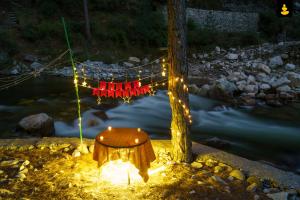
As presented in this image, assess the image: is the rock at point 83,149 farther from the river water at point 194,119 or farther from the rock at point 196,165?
the river water at point 194,119

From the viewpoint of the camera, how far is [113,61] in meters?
20.0

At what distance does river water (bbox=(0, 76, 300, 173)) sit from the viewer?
9.66m

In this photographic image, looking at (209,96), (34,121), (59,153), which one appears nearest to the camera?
(59,153)

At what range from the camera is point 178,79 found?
5.98 metres

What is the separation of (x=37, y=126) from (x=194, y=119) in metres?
5.39

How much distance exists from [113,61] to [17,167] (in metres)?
14.3

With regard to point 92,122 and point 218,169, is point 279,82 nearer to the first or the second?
point 92,122

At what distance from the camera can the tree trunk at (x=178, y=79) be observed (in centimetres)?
576

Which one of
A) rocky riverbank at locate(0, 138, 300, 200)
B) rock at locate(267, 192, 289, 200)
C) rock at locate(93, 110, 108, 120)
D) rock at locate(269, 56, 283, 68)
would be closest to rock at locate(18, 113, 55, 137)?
rock at locate(93, 110, 108, 120)

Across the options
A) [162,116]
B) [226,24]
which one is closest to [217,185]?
[162,116]

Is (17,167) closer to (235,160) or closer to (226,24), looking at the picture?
(235,160)

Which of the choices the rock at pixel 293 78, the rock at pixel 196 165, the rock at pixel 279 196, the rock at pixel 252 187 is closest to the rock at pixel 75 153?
the rock at pixel 196 165

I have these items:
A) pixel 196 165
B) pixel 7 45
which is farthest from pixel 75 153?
pixel 7 45

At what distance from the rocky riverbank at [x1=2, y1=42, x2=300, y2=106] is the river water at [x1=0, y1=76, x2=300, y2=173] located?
86cm
